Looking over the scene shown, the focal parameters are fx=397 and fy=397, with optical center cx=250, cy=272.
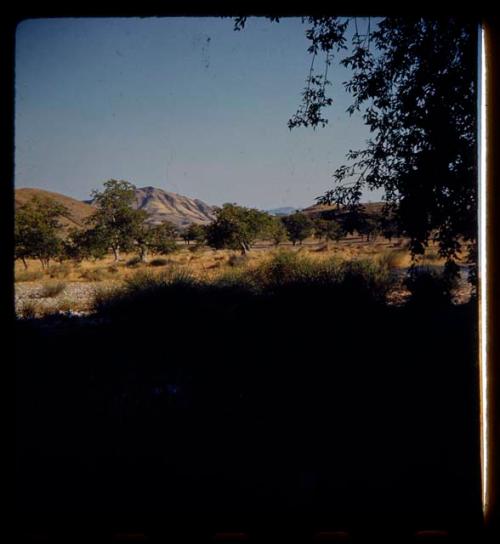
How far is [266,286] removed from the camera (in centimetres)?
634

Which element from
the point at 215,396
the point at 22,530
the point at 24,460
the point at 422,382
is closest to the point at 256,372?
the point at 215,396

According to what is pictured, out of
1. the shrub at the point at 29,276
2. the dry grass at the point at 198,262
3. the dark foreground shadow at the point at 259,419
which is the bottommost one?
the dark foreground shadow at the point at 259,419

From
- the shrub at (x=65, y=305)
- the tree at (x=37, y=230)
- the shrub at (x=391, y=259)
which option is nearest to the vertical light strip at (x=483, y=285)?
the shrub at (x=391, y=259)

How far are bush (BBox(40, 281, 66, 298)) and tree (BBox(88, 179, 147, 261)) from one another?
1315 millimetres

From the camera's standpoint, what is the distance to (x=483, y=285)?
1692 millimetres

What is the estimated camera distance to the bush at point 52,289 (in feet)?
23.2

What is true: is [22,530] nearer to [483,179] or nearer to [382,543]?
[382,543]

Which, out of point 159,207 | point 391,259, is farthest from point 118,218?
point 391,259

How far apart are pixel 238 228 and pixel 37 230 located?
3837 mm

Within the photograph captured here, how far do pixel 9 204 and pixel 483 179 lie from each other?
2.04 m

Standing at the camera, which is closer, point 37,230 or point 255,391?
point 255,391

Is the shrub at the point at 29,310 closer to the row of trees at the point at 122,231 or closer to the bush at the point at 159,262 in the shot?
the row of trees at the point at 122,231

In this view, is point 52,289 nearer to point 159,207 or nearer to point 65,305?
point 65,305

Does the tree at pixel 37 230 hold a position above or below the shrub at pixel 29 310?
above
